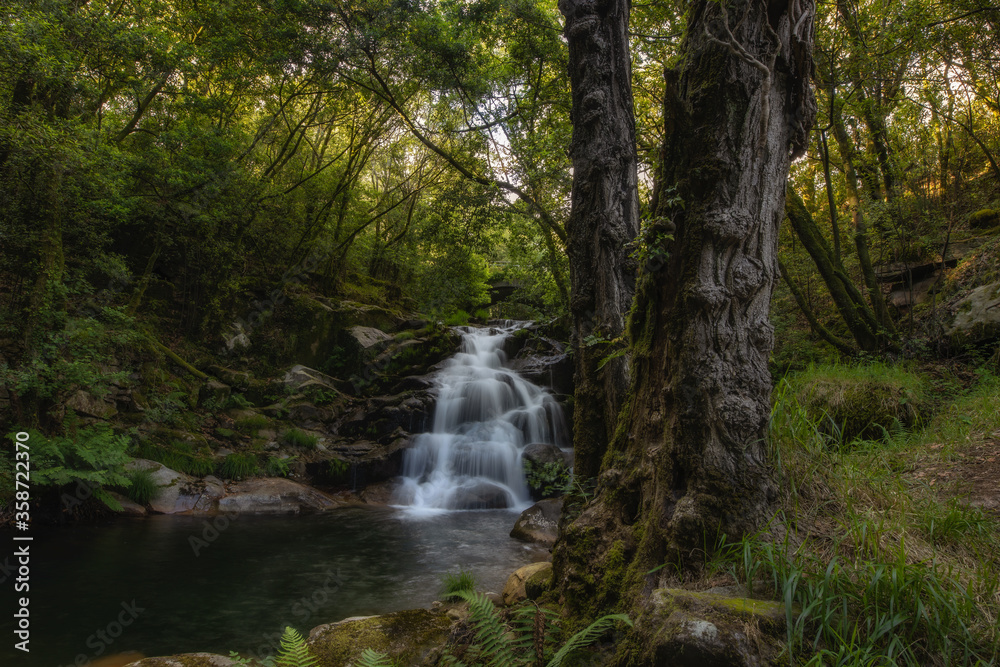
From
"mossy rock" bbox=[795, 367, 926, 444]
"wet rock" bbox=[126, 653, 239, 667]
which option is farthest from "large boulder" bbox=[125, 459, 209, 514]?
"mossy rock" bbox=[795, 367, 926, 444]

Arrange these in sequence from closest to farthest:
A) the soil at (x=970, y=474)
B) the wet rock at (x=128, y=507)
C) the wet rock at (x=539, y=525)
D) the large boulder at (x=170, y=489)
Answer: the soil at (x=970, y=474)
the wet rock at (x=539, y=525)
the wet rock at (x=128, y=507)
the large boulder at (x=170, y=489)

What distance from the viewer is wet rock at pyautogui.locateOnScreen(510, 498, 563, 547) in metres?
6.73

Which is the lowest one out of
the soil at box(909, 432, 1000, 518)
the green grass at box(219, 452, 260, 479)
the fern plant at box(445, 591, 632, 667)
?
the green grass at box(219, 452, 260, 479)

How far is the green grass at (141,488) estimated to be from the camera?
287 inches

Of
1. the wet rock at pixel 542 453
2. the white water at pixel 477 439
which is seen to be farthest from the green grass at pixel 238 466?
the wet rock at pixel 542 453

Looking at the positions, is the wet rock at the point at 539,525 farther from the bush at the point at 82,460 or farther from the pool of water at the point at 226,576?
the bush at the point at 82,460

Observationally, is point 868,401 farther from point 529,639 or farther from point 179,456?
point 179,456

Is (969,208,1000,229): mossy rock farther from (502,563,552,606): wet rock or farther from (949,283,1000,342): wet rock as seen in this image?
(502,563,552,606): wet rock

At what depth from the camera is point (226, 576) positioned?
5.32m

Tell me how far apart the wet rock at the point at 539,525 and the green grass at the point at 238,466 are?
→ 5.24 m

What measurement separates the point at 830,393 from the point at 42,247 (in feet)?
34.5

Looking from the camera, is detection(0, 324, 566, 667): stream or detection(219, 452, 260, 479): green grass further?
detection(219, 452, 260, 479): green grass

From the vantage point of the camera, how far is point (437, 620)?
3475mm

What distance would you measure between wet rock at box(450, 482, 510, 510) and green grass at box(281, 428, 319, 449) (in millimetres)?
3403
